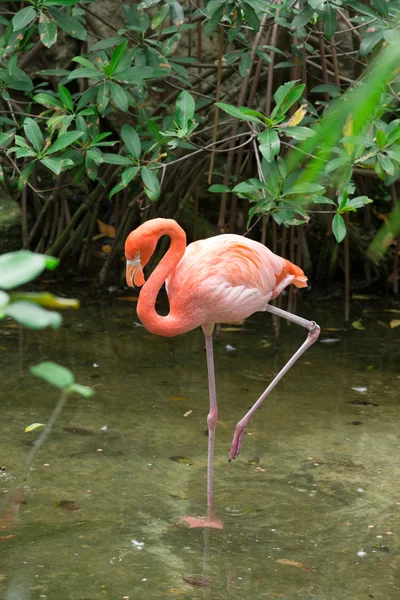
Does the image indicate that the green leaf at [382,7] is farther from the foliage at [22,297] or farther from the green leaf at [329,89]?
the foliage at [22,297]

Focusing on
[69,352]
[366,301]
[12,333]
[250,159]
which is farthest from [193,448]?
[366,301]

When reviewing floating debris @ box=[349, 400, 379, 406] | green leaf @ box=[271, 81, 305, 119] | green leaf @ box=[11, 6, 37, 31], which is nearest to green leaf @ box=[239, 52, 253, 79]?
green leaf @ box=[271, 81, 305, 119]

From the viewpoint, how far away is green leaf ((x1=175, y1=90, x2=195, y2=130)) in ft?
12.4

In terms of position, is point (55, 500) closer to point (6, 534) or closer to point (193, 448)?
point (6, 534)

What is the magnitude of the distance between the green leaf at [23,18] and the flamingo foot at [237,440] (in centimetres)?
196

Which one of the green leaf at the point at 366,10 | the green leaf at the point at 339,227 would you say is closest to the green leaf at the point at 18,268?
the green leaf at the point at 339,227

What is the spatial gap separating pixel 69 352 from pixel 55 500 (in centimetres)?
171

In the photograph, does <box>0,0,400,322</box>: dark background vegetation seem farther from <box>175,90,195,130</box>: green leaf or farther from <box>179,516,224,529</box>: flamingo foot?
<box>179,516,224,529</box>: flamingo foot

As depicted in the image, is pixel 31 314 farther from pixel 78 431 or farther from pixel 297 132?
pixel 78 431

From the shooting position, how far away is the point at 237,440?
10.6 ft

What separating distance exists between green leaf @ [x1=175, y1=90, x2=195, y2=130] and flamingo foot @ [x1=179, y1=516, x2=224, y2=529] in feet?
5.51

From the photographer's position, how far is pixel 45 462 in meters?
3.37

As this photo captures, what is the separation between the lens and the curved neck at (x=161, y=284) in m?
3.06

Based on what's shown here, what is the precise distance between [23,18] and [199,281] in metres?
1.58
